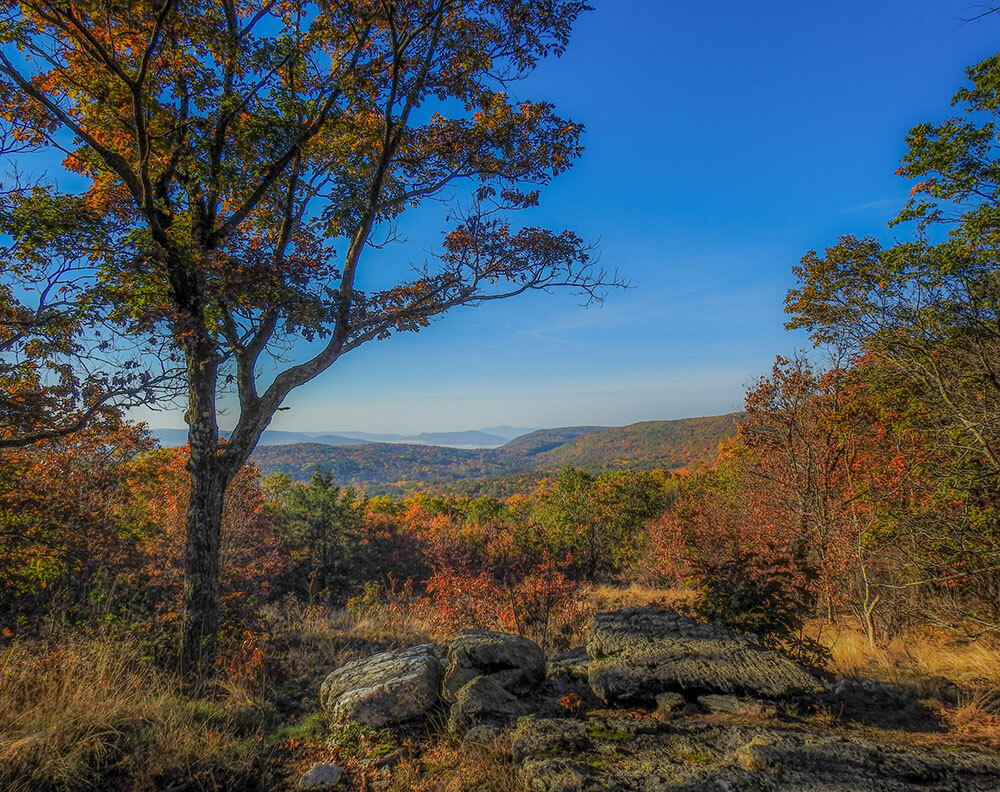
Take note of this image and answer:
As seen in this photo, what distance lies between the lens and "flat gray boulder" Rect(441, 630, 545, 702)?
12.1 ft

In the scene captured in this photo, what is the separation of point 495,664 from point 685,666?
1.68 meters

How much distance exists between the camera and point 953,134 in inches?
303

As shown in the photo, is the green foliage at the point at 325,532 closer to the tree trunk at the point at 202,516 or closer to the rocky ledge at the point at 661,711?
the tree trunk at the point at 202,516

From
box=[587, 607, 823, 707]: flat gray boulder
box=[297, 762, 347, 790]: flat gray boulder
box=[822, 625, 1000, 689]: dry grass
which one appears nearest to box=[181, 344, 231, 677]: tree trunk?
box=[297, 762, 347, 790]: flat gray boulder

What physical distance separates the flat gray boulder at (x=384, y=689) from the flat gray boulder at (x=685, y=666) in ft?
5.00

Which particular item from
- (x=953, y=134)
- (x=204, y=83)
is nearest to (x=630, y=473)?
(x=953, y=134)

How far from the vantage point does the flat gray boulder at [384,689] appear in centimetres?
356

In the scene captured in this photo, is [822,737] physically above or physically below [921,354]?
below

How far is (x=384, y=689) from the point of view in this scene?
12.0ft

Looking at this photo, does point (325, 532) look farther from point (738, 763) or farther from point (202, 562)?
point (738, 763)

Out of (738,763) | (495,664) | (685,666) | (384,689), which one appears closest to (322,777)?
(384,689)

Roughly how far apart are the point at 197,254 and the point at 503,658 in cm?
554

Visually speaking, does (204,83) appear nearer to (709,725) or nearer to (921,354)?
(709,725)

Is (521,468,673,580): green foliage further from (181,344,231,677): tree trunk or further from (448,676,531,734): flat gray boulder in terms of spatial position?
(448,676,531,734): flat gray boulder
